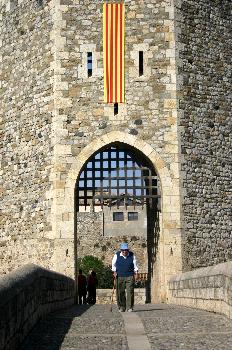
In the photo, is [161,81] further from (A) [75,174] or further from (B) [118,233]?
(B) [118,233]

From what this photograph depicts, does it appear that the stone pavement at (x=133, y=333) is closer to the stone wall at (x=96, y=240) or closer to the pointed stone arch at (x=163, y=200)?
the pointed stone arch at (x=163, y=200)

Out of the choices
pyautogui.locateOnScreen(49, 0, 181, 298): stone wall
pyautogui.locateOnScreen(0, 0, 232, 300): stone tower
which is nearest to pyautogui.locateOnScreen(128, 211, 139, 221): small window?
pyautogui.locateOnScreen(0, 0, 232, 300): stone tower

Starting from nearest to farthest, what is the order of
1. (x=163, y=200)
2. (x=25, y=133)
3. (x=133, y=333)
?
1. (x=133, y=333)
2. (x=163, y=200)
3. (x=25, y=133)

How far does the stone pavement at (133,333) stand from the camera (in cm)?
553

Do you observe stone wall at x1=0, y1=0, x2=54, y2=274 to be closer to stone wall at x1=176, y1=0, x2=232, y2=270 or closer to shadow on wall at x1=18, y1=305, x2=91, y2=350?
stone wall at x1=176, y1=0, x2=232, y2=270

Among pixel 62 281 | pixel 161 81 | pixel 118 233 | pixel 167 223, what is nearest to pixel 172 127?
pixel 161 81

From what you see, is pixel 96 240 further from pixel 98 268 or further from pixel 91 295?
pixel 91 295

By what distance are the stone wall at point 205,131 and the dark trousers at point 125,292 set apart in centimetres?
427

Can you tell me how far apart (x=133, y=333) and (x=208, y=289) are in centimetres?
257

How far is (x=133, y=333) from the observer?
253 inches

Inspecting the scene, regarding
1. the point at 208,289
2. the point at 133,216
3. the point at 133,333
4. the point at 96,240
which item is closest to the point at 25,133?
the point at 208,289

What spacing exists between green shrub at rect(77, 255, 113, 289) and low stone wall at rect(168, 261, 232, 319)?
25.6 metres

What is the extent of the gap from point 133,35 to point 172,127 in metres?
2.28

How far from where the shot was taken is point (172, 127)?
14.4 m
